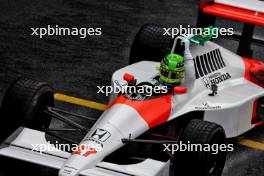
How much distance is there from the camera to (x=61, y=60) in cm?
1145

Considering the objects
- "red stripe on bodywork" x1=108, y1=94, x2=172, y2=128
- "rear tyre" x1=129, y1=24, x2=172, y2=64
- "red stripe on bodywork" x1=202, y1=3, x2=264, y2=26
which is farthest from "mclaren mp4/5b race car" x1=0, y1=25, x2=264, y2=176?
"red stripe on bodywork" x1=202, y1=3, x2=264, y2=26

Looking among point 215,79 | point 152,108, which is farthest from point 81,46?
point 152,108

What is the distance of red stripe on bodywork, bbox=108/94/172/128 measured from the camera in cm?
766

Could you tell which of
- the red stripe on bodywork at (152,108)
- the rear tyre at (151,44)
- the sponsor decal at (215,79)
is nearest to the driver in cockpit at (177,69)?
the red stripe on bodywork at (152,108)

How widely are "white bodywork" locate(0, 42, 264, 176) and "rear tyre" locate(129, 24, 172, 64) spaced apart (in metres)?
0.33

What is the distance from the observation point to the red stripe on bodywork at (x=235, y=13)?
916 cm

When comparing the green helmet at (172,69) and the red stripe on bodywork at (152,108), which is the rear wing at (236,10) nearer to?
the green helmet at (172,69)

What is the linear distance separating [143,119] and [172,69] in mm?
785

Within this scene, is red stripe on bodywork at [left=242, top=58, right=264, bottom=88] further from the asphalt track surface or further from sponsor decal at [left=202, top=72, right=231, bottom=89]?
the asphalt track surface

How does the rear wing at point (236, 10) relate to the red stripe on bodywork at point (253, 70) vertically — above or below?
above

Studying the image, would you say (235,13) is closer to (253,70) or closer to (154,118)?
(253,70)

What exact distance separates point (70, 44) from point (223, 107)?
4.61 meters

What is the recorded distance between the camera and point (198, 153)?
7.06m

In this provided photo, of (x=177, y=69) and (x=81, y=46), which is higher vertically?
(x=177, y=69)
